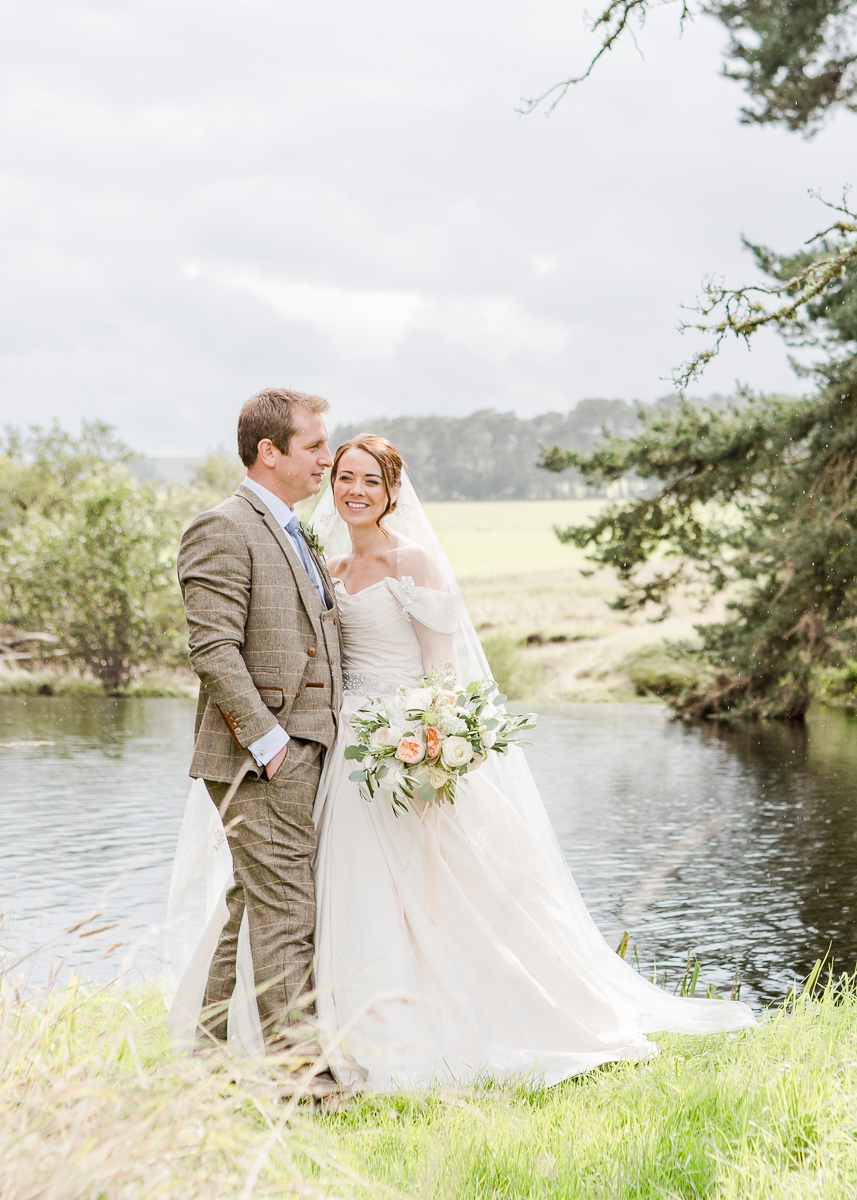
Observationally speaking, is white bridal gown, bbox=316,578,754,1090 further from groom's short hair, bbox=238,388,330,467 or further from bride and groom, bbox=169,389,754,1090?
groom's short hair, bbox=238,388,330,467

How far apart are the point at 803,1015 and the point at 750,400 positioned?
44.5 ft

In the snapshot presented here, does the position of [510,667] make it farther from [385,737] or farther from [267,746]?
[267,746]

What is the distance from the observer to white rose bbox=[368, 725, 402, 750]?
346cm

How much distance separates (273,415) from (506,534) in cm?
5501

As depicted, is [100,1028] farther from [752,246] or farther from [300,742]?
[752,246]

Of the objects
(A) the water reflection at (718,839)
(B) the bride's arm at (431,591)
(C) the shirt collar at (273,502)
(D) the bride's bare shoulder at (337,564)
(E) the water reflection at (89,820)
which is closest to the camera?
(C) the shirt collar at (273,502)

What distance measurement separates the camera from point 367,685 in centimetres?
379

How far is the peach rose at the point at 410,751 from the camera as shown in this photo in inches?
134

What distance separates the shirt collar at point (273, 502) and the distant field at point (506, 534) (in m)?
37.3

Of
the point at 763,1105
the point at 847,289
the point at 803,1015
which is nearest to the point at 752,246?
the point at 847,289

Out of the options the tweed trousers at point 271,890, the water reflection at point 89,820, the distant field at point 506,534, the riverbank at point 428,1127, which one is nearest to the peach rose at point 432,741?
the tweed trousers at point 271,890

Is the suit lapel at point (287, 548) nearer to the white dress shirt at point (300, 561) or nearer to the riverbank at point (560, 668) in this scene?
the white dress shirt at point (300, 561)

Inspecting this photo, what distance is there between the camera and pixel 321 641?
11.6ft

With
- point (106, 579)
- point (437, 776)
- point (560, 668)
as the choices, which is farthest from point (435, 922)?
point (560, 668)
